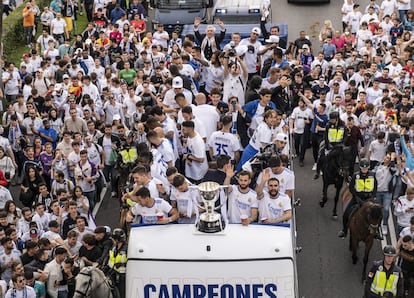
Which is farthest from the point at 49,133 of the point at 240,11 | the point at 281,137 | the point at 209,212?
the point at 209,212

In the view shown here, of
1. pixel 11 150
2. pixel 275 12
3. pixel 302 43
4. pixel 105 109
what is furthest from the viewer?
pixel 275 12

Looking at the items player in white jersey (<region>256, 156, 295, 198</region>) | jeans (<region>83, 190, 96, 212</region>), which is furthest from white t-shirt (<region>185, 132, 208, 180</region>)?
jeans (<region>83, 190, 96, 212</region>)

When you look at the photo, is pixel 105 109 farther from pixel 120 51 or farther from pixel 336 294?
pixel 336 294

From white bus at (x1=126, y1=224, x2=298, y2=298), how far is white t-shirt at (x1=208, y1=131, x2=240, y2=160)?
194 inches

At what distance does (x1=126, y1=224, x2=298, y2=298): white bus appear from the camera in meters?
9.25

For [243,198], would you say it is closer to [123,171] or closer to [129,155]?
[129,155]

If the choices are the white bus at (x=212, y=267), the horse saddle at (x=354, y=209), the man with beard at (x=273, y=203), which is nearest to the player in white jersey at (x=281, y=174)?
the man with beard at (x=273, y=203)

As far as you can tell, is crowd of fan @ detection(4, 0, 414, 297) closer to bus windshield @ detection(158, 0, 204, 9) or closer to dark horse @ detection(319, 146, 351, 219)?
dark horse @ detection(319, 146, 351, 219)

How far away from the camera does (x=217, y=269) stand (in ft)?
30.3

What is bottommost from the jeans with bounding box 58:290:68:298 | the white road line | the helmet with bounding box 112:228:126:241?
the white road line

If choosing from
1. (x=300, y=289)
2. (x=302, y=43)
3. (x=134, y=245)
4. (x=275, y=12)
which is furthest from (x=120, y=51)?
(x=134, y=245)

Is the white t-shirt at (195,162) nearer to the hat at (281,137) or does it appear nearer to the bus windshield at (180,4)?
the hat at (281,137)

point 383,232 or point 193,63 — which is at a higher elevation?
point 193,63

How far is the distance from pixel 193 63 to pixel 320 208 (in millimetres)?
4230
